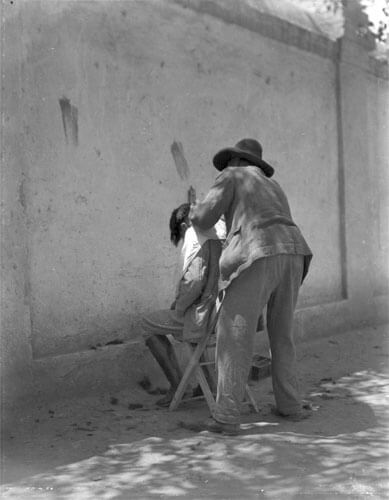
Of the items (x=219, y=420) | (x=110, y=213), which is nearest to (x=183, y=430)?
(x=219, y=420)

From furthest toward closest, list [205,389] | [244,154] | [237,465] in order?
[205,389]
[244,154]
[237,465]

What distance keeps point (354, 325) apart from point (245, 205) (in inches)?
184

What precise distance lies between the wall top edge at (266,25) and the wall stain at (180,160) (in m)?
1.23

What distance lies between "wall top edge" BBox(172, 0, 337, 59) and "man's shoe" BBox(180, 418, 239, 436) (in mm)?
3619

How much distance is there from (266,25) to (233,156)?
10.4ft

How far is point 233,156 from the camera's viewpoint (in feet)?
15.2

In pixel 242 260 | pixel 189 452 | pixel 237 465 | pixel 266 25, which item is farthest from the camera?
pixel 266 25

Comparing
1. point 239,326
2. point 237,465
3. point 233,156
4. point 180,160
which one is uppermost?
point 180,160

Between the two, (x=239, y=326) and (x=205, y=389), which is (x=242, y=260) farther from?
(x=205, y=389)

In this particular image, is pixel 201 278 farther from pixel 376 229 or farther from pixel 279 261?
pixel 376 229

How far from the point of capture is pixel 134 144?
5.74 metres

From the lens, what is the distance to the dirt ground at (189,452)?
3.54 meters

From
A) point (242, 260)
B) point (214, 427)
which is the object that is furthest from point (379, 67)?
point (214, 427)

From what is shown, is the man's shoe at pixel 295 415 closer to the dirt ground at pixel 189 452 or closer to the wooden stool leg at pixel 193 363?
the dirt ground at pixel 189 452
